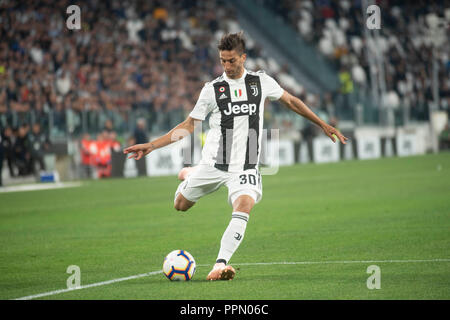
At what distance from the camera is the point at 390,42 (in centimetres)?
4412

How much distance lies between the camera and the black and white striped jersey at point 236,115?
28.4ft

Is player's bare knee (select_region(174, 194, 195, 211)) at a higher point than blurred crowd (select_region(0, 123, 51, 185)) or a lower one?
lower

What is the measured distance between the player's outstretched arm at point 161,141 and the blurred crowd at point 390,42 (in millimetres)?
32537

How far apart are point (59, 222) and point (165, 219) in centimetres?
194

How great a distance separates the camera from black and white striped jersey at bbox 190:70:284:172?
28.4 ft

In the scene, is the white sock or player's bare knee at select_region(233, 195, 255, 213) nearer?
the white sock

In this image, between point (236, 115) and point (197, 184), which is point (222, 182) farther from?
point (236, 115)

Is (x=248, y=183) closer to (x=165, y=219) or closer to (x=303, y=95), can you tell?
(x=165, y=219)

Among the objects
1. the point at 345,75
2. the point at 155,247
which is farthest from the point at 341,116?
the point at 155,247

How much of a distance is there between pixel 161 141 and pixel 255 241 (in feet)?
12.1

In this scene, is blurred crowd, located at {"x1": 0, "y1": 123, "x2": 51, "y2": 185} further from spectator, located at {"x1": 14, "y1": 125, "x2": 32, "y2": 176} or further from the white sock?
the white sock

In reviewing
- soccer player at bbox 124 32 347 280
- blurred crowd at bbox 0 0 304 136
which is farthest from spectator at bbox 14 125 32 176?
soccer player at bbox 124 32 347 280

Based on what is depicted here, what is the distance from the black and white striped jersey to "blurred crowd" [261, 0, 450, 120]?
32291 mm

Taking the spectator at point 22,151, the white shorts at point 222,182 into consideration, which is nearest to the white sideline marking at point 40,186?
the spectator at point 22,151
